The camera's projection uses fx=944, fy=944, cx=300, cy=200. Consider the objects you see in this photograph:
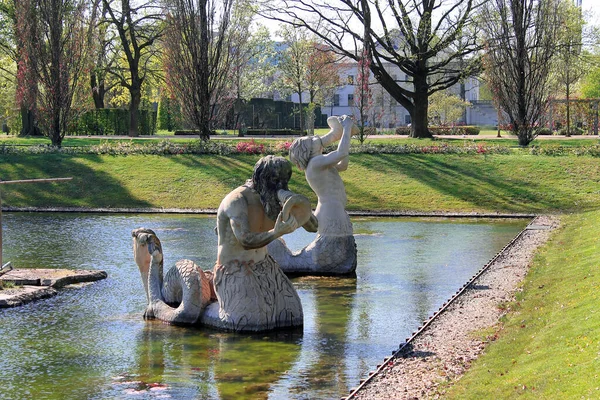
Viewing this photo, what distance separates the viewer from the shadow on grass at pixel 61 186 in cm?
2689

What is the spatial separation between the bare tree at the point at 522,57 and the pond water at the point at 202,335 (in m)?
17.0

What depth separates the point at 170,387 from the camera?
342 inches

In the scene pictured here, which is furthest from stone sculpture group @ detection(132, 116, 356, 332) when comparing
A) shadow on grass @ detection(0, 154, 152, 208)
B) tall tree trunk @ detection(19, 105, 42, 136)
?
tall tree trunk @ detection(19, 105, 42, 136)

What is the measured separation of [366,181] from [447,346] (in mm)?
18637

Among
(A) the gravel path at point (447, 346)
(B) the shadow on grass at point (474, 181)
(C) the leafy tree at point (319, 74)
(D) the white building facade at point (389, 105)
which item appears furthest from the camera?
(D) the white building facade at point (389, 105)

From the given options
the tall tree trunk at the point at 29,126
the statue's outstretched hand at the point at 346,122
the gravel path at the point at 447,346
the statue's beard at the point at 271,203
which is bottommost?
the gravel path at the point at 447,346

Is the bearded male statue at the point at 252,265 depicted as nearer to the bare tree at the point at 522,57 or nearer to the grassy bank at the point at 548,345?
the grassy bank at the point at 548,345

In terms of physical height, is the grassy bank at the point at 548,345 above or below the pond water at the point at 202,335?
above

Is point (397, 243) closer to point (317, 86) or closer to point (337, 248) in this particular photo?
point (337, 248)

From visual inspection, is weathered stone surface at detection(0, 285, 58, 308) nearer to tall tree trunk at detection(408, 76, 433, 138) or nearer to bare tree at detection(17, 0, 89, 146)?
bare tree at detection(17, 0, 89, 146)

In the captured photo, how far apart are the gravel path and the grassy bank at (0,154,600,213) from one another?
11430mm

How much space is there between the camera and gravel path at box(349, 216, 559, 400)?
8258 mm

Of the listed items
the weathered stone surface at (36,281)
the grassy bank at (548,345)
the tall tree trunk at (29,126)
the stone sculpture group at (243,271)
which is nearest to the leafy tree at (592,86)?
the tall tree trunk at (29,126)

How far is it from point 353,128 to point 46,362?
22.1 ft
